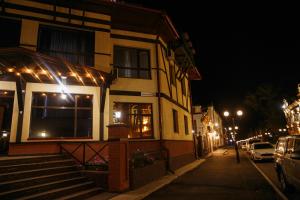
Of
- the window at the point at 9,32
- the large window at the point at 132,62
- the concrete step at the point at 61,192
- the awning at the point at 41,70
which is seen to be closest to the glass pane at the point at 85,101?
the awning at the point at 41,70

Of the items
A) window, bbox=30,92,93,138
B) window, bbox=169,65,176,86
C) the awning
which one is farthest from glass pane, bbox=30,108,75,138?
window, bbox=169,65,176,86

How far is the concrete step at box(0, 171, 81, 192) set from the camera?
7.52 meters

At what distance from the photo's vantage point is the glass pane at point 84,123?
42.4 ft

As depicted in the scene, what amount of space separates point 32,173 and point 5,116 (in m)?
4.67

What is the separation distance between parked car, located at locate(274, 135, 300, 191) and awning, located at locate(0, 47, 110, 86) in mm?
8457

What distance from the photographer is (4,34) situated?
→ 12.8 metres

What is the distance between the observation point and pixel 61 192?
8320mm

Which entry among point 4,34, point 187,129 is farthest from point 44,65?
point 187,129

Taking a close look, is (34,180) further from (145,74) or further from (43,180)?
(145,74)

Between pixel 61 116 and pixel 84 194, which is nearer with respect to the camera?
pixel 84 194

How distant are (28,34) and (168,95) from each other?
9407mm

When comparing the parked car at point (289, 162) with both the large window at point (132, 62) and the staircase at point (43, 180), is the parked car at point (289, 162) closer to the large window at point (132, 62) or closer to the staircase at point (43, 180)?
the staircase at point (43, 180)

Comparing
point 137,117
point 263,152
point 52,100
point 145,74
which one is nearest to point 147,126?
point 137,117

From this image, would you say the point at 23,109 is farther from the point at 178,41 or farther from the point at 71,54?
the point at 178,41
